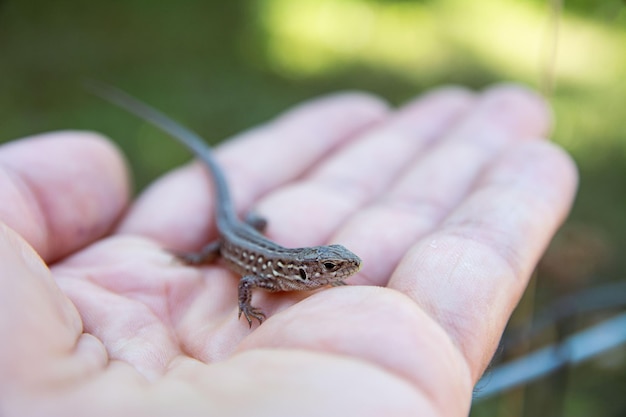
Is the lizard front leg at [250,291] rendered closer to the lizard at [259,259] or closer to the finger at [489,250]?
the lizard at [259,259]

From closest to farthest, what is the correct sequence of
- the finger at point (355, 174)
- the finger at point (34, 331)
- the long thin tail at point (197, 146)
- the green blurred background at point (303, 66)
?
the finger at point (34, 331), the finger at point (355, 174), the long thin tail at point (197, 146), the green blurred background at point (303, 66)

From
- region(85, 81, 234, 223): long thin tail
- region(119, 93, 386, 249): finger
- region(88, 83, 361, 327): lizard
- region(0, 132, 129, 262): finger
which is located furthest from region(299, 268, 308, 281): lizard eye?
region(0, 132, 129, 262): finger

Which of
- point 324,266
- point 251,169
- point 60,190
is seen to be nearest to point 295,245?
point 324,266

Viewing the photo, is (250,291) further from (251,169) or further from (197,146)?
(197,146)

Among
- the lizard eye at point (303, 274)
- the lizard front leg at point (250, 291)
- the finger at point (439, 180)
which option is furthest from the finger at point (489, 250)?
the lizard front leg at point (250, 291)

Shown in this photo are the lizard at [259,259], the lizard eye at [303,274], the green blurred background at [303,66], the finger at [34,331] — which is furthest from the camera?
the green blurred background at [303,66]

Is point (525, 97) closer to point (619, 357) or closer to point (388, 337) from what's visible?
point (619, 357)

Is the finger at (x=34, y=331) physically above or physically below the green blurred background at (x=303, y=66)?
above

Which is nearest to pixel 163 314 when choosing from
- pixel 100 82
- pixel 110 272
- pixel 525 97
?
pixel 110 272
